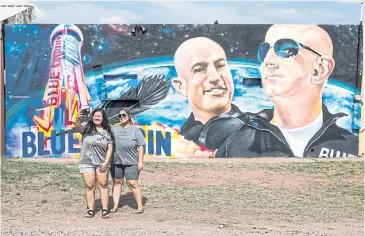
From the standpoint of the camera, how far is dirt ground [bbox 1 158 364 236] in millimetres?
6680

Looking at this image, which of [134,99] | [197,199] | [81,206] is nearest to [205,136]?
[134,99]

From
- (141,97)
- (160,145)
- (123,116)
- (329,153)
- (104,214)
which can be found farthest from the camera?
(329,153)

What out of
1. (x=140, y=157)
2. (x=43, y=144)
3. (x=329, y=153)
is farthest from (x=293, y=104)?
(x=140, y=157)

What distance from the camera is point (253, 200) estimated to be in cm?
873

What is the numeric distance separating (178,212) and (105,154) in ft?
4.83

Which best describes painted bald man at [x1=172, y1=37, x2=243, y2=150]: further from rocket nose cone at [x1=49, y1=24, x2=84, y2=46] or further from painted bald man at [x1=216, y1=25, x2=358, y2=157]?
rocket nose cone at [x1=49, y1=24, x2=84, y2=46]

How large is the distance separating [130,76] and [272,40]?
412cm

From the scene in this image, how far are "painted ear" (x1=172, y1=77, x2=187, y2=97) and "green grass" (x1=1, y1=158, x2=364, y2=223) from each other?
93.8 inches

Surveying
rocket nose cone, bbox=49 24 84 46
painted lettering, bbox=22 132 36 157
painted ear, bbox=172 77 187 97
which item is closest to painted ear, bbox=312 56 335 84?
painted ear, bbox=172 77 187 97

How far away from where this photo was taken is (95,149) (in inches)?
281

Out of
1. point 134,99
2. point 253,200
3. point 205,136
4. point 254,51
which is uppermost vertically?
point 254,51

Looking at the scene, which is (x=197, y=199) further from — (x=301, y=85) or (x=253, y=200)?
(x=301, y=85)

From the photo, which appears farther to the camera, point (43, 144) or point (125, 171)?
point (43, 144)

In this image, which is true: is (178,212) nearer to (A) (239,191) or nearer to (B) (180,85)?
(A) (239,191)
